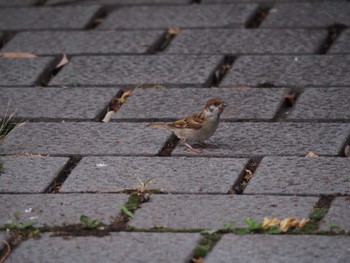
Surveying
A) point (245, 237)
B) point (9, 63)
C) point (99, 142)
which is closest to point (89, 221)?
point (245, 237)

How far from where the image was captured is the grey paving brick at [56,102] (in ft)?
21.7

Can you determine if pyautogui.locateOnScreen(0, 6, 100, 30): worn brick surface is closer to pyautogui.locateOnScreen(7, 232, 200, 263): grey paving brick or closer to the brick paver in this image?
the brick paver

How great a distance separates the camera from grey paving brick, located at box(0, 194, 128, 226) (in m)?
5.00

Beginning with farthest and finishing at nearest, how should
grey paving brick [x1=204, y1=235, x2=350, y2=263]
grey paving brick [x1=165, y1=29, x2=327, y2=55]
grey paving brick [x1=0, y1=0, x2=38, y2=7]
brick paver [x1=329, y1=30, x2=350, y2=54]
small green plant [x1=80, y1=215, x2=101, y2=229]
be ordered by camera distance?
grey paving brick [x1=0, y1=0, x2=38, y2=7]
grey paving brick [x1=165, y1=29, x2=327, y2=55]
brick paver [x1=329, y1=30, x2=350, y2=54]
small green plant [x1=80, y1=215, x2=101, y2=229]
grey paving brick [x1=204, y1=235, x2=350, y2=263]

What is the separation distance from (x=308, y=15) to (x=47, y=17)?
2384mm

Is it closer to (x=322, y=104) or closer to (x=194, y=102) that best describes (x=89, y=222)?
(x=194, y=102)

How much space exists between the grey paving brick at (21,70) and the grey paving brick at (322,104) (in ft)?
6.83

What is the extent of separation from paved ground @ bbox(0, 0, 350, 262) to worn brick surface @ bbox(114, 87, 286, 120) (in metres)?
0.01

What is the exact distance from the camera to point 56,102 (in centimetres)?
682

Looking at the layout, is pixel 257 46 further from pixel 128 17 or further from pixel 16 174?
pixel 16 174

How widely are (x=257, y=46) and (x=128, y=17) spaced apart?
4.85 feet

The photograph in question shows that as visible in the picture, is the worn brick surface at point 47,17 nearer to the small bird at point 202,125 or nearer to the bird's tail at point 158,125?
the bird's tail at point 158,125

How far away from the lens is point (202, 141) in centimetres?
610

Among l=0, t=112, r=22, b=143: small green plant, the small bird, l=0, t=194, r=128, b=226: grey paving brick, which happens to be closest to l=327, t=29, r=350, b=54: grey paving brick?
the small bird
